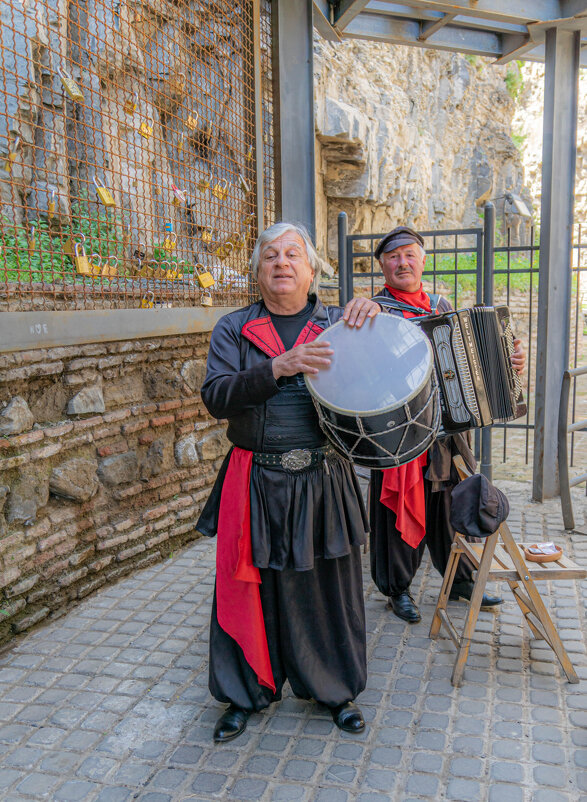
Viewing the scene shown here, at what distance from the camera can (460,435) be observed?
3.23m

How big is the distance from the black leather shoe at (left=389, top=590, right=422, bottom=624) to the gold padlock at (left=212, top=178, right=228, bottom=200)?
2.90m

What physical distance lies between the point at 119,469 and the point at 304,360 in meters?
2.12

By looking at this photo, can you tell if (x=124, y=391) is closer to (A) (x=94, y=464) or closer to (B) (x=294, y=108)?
(A) (x=94, y=464)

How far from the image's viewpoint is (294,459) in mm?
2430

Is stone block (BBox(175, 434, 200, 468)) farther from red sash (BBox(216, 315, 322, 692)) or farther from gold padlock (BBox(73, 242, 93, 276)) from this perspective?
red sash (BBox(216, 315, 322, 692))

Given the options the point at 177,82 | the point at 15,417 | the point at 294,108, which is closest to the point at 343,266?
the point at 294,108

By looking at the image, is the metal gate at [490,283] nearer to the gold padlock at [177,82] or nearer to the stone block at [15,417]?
the gold padlock at [177,82]

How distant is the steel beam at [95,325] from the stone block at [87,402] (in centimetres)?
30

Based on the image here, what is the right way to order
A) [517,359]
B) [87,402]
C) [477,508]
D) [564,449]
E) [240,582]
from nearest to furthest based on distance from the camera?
[240,582]
[477,508]
[517,359]
[87,402]
[564,449]

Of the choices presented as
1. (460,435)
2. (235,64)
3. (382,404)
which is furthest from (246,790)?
(235,64)

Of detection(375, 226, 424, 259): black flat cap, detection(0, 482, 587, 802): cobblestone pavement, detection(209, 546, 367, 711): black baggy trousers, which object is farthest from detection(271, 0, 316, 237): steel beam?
detection(0, 482, 587, 802): cobblestone pavement

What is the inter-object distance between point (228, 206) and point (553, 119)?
2.54 m

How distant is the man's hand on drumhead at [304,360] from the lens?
219 cm

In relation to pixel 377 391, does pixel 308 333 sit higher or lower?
higher
